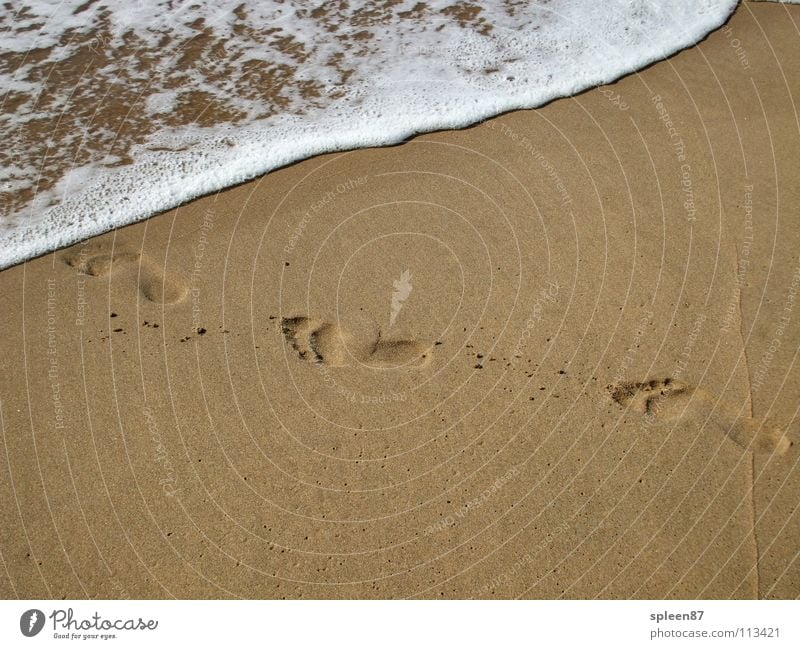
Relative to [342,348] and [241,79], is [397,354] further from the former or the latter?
[241,79]

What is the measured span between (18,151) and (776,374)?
23.3 feet

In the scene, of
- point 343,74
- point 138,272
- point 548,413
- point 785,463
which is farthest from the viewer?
point 343,74

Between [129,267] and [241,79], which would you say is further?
[241,79]

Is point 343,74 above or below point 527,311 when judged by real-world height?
above

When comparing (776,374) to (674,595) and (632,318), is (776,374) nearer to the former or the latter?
(632,318)

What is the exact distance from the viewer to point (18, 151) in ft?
23.3

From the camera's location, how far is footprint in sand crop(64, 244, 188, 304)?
5.61 m

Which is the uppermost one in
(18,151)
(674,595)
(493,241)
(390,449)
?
(18,151)

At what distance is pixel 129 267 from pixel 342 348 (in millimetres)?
2002

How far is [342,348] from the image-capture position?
5.28 meters

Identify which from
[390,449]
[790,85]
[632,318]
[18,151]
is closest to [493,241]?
[632,318]
